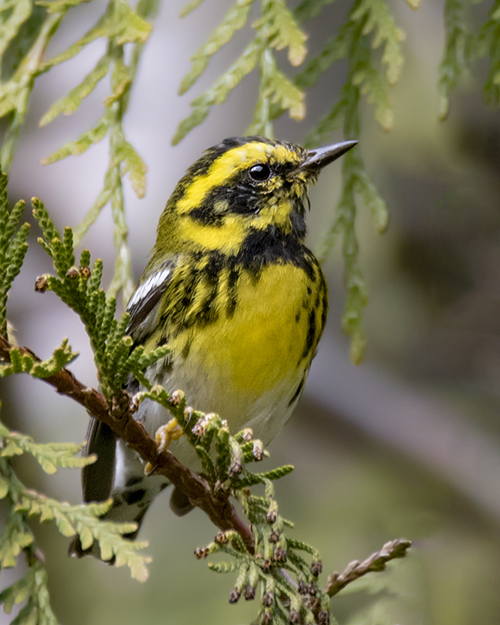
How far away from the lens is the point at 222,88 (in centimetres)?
191

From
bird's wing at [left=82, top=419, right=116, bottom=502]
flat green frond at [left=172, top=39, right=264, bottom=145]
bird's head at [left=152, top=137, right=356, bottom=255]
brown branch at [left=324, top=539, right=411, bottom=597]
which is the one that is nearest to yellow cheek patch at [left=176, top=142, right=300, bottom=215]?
bird's head at [left=152, top=137, right=356, bottom=255]

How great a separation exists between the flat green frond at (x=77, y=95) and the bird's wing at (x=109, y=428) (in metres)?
0.49

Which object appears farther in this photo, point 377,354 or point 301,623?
point 377,354

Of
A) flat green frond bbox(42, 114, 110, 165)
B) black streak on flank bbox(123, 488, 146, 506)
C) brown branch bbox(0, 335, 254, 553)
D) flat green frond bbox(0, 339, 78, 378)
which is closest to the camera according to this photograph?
flat green frond bbox(0, 339, 78, 378)

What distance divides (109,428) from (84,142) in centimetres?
82

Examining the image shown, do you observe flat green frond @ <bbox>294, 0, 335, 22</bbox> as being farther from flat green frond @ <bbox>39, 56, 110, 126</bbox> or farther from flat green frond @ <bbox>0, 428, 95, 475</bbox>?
flat green frond @ <bbox>0, 428, 95, 475</bbox>

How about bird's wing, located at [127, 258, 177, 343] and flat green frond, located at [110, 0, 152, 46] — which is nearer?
flat green frond, located at [110, 0, 152, 46]

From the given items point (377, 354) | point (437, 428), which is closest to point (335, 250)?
point (377, 354)

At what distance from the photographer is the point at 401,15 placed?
3.41 metres

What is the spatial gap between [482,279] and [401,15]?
4.59ft

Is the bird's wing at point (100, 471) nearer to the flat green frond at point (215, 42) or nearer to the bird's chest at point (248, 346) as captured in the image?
the bird's chest at point (248, 346)

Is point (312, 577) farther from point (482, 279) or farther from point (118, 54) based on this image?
point (482, 279)

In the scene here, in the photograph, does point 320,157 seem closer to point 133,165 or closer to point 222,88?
point 222,88

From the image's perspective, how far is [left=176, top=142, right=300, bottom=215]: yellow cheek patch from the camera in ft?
6.70
